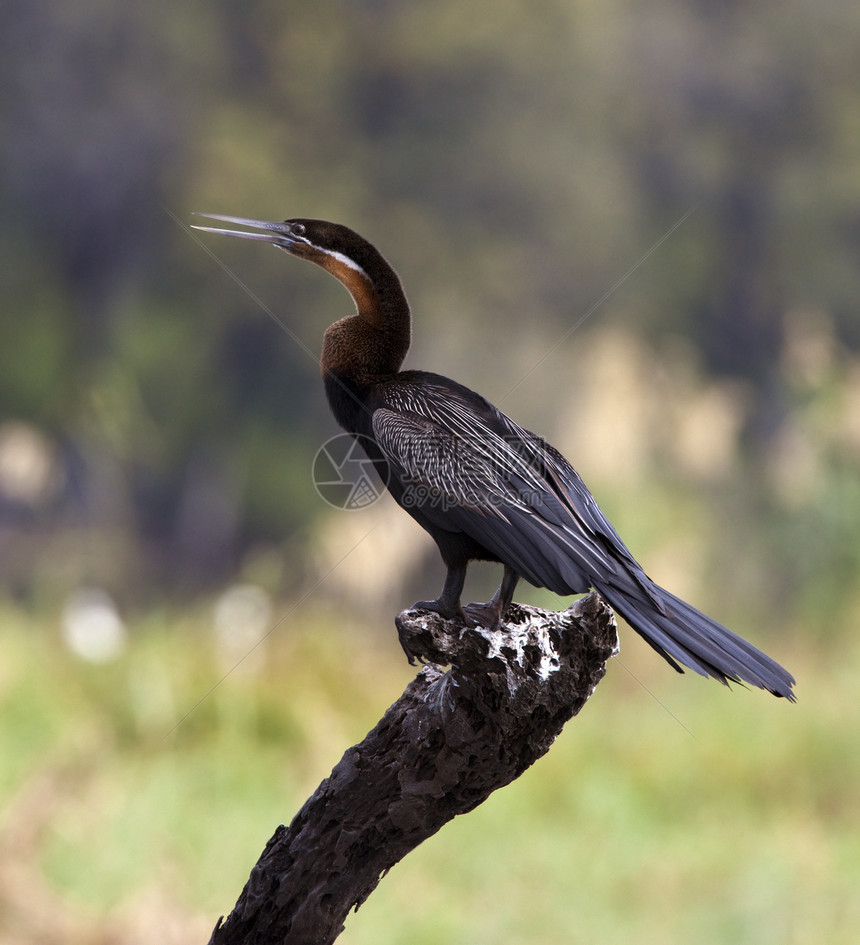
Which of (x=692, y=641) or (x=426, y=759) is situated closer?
(x=692, y=641)

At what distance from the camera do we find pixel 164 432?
9.62 metres

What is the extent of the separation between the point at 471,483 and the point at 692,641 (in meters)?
0.48

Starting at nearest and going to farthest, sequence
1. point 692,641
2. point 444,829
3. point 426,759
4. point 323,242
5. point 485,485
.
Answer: point 692,641
point 426,759
point 485,485
point 323,242
point 444,829

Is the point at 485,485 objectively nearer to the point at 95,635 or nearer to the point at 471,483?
the point at 471,483

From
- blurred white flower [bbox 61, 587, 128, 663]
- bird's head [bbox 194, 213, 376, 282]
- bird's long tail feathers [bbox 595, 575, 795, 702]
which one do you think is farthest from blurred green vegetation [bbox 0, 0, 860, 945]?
bird's long tail feathers [bbox 595, 575, 795, 702]

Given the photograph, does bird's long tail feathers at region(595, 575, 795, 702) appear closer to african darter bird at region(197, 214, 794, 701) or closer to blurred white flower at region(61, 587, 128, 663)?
african darter bird at region(197, 214, 794, 701)

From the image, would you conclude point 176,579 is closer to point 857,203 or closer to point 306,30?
point 306,30

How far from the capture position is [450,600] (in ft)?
6.47

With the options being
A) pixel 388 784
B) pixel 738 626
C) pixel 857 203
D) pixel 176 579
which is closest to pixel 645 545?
pixel 738 626

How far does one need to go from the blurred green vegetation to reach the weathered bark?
2640 millimetres

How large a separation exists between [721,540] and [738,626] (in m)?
1.20
